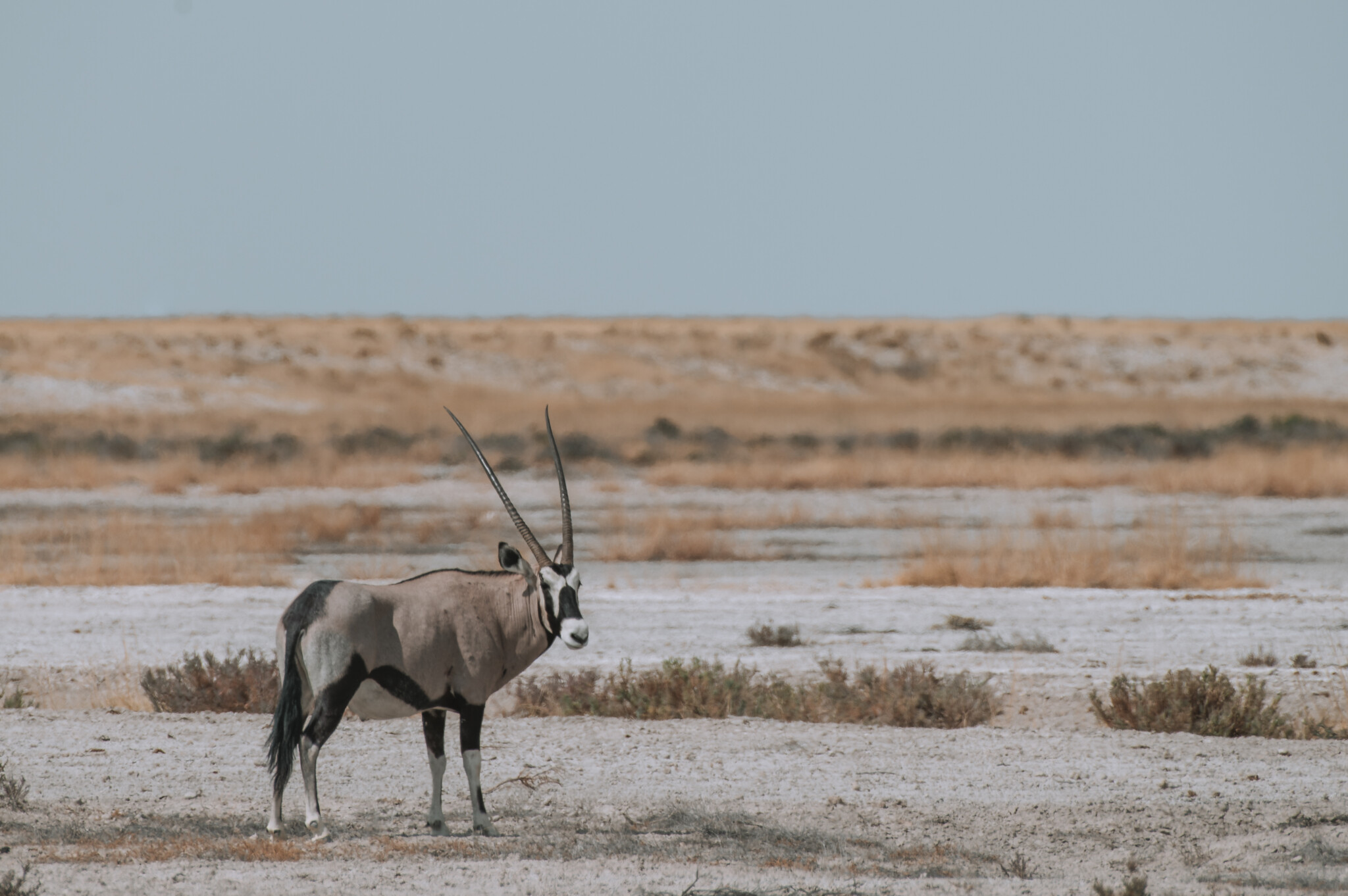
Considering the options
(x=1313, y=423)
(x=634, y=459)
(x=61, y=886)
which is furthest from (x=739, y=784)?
(x=1313, y=423)

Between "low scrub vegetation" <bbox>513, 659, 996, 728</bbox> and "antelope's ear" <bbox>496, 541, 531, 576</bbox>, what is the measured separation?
13.3 ft

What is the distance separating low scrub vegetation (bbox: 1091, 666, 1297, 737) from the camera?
33.5 ft

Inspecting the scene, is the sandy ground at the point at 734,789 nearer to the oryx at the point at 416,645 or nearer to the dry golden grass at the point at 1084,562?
the oryx at the point at 416,645

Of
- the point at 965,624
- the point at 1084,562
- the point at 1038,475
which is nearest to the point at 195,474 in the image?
the point at 1038,475

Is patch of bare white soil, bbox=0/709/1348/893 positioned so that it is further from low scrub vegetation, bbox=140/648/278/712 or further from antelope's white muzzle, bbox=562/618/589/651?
antelope's white muzzle, bbox=562/618/589/651

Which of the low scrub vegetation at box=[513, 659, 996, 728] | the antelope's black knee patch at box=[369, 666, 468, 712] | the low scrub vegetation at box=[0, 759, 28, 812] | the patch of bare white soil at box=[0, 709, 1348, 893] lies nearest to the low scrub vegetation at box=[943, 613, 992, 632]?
the low scrub vegetation at box=[513, 659, 996, 728]

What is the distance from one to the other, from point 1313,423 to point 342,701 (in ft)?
155

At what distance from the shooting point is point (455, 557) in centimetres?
2203

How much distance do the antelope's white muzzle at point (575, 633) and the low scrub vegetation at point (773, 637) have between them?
25.8 ft

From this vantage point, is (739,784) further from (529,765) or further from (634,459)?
(634,459)

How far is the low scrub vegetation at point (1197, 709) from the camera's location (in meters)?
10.2

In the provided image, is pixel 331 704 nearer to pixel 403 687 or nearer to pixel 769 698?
pixel 403 687

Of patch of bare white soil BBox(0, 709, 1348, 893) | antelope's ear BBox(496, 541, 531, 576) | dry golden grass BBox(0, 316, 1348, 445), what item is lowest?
patch of bare white soil BBox(0, 709, 1348, 893)

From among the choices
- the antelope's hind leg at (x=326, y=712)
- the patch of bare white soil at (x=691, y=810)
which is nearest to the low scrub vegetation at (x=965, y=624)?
the patch of bare white soil at (x=691, y=810)
